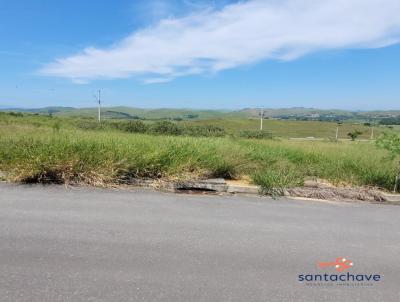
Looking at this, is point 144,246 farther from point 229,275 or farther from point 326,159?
point 326,159

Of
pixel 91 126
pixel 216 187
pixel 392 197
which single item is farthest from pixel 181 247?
pixel 91 126

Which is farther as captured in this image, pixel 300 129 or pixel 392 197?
pixel 300 129

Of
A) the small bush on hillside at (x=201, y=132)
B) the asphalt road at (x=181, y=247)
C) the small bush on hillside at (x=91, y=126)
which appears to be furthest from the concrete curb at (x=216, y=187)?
the small bush on hillside at (x=91, y=126)

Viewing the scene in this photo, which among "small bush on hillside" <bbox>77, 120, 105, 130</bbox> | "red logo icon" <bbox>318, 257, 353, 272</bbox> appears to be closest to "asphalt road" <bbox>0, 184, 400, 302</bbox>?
"red logo icon" <bbox>318, 257, 353, 272</bbox>

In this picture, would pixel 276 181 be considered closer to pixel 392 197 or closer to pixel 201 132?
pixel 392 197

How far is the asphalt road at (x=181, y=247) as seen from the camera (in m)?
3.10

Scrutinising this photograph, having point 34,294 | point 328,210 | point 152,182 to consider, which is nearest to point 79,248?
point 34,294

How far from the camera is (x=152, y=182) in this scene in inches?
267

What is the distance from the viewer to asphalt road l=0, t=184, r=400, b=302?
3.10 meters

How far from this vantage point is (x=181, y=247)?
3.95 metres

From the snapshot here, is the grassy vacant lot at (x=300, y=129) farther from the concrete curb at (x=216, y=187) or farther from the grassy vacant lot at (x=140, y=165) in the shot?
the concrete curb at (x=216, y=187)

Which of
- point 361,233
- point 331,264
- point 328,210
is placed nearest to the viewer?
point 331,264

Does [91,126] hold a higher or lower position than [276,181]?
lower

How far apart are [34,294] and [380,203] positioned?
5861 mm
